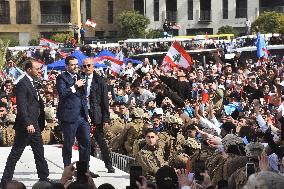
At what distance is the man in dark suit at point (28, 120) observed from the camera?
31.9ft

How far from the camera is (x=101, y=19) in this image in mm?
71500

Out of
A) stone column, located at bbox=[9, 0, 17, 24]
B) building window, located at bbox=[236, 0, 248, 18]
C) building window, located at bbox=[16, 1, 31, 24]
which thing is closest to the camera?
building window, located at bbox=[236, 0, 248, 18]

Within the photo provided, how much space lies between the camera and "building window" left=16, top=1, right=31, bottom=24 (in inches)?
2731

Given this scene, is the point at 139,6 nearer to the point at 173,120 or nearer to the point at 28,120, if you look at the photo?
the point at 173,120

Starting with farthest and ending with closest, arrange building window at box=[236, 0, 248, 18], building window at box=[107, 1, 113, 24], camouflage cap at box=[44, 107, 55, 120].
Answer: building window at box=[107, 1, 113, 24]
building window at box=[236, 0, 248, 18]
camouflage cap at box=[44, 107, 55, 120]

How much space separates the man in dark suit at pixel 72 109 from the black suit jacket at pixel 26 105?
0.44 m

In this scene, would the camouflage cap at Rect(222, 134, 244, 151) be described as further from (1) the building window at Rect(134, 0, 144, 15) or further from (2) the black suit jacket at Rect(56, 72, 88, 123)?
(1) the building window at Rect(134, 0, 144, 15)

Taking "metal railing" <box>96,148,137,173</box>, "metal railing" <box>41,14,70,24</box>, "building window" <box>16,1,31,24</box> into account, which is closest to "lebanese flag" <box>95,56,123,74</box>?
"metal railing" <box>96,148,137,173</box>

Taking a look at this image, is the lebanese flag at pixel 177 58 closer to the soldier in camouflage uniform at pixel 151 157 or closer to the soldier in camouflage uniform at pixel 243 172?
the soldier in camouflage uniform at pixel 151 157

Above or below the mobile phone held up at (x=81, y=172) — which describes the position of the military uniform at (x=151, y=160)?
below

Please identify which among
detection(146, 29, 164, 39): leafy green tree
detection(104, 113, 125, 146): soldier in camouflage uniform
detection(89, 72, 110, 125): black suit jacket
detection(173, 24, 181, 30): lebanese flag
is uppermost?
detection(173, 24, 181, 30): lebanese flag

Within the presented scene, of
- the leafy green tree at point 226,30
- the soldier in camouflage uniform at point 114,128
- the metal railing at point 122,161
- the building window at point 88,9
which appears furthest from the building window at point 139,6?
the metal railing at point 122,161

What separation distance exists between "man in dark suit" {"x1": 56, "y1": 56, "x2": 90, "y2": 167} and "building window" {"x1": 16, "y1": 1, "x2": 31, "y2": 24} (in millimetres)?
59904

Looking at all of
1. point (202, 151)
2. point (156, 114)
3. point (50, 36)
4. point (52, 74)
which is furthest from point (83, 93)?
point (50, 36)
